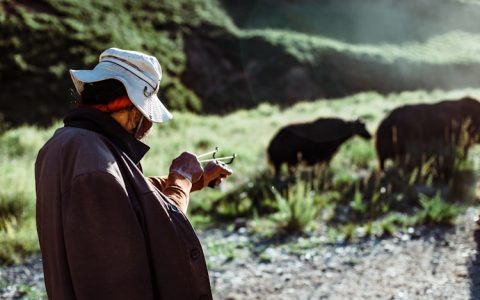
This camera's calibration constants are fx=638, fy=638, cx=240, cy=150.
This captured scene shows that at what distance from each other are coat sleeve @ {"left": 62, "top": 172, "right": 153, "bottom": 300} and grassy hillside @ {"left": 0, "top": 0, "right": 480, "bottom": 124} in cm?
1610

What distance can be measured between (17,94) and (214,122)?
22.6 feet

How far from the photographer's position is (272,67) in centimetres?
3169

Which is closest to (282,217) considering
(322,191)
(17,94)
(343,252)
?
(343,252)

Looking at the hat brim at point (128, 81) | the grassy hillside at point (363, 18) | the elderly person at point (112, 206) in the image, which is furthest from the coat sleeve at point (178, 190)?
the grassy hillside at point (363, 18)

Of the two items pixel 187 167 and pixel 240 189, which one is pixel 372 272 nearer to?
pixel 187 167

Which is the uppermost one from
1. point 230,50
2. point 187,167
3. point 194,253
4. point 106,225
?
point 230,50

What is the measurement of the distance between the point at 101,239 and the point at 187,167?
69 centimetres

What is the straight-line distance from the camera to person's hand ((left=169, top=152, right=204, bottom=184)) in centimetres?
285

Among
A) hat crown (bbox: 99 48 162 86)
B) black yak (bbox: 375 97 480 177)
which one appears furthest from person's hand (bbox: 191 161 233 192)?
black yak (bbox: 375 97 480 177)

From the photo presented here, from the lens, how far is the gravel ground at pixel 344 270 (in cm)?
552

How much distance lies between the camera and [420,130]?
1091 centimetres

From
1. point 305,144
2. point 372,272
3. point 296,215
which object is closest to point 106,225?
point 372,272

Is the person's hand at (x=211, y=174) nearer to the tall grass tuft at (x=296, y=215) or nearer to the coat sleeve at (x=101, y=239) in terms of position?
the coat sleeve at (x=101, y=239)

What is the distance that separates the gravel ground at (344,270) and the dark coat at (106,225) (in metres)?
3.27
